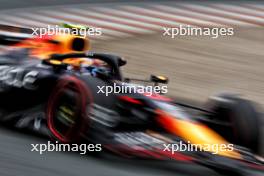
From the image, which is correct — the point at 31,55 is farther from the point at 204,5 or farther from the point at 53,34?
the point at 204,5

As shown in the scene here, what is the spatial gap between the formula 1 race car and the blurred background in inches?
12.6

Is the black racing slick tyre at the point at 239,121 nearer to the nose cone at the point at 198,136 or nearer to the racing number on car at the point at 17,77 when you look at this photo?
the nose cone at the point at 198,136

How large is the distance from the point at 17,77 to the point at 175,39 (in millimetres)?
6015

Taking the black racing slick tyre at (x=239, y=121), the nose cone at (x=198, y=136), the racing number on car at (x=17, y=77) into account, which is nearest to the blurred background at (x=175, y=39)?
the racing number on car at (x=17, y=77)

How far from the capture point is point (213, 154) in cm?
571

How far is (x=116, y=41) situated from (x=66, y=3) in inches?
104

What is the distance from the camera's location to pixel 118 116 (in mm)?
6094

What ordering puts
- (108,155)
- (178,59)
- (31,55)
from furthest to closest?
(178,59) → (31,55) → (108,155)

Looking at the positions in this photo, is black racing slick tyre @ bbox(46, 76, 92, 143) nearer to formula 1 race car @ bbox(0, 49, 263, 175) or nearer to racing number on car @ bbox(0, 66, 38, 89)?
formula 1 race car @ bbox(0, 49, 263, 175)

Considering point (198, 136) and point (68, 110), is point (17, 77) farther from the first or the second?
point (198, 136)

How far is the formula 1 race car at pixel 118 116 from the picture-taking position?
231 inches

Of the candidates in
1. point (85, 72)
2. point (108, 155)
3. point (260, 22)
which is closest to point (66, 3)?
point (260, 22)

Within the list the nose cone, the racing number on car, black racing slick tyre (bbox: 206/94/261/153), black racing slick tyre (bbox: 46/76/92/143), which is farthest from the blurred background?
black racing slick tyre (bbox: 206/94/261/153)

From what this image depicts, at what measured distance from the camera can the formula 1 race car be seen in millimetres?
5871
